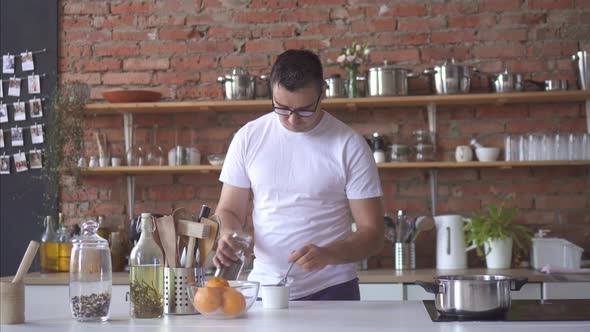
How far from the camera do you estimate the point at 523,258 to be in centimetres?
429

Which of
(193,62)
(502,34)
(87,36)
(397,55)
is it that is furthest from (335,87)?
(87,36)

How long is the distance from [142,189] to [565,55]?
2.47 metres

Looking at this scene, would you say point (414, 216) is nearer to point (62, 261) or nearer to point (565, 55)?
point (565, 55)

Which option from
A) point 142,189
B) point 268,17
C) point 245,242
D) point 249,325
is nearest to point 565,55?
point 268,17

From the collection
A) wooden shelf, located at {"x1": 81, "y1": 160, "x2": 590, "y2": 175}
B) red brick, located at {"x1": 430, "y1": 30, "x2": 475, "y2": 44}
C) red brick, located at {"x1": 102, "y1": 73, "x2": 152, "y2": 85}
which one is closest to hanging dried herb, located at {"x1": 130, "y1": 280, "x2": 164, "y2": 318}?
wooden shelf, located at {"x1": 81, "y1": 160, "x2": 590, "y2": 175}

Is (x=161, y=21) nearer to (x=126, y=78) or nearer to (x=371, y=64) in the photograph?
(x=126, y=78)

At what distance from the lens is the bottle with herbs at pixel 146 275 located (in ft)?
6.70

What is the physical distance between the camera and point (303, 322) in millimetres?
1942

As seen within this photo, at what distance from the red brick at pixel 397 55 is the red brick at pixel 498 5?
1.43ft

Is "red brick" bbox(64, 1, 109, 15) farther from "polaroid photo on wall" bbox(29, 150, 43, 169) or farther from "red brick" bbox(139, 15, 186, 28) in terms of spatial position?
"polaroid photo on wall" bbox(29, 150, 43, 169)

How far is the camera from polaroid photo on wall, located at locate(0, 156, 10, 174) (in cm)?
468

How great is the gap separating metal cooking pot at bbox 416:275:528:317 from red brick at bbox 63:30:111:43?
10.5 ft

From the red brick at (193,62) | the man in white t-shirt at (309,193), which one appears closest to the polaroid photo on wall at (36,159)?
the red brick at (193,62)

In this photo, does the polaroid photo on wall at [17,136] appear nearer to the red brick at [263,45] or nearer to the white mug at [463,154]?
the red brick at [263,45]
